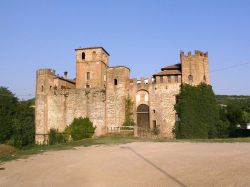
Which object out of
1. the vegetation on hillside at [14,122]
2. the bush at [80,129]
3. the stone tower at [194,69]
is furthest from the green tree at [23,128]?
the stone tower at [194,69]

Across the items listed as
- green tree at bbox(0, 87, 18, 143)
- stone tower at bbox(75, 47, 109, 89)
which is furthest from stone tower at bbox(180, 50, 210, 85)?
green tree at bbox(0, 87, 18, 143)

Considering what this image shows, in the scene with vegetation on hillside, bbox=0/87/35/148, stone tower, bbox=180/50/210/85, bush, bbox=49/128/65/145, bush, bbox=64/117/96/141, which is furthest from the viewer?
vegetation on hillside, bbox=0/87/35/148

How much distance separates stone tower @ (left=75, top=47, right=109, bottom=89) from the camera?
48062 millimetres

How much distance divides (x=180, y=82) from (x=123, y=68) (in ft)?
24.6

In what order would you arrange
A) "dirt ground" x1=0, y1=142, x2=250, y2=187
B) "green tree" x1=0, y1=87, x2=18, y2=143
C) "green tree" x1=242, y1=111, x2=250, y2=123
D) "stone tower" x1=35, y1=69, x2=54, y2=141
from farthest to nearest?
"green tree" x1=242, y1=111, x2=250, y2=123
"green tree" x1=0, y1=87, x2=18, y2=143
"stone tower" x1=35, y1=69, x2=54, y2=141
"dirt ground" x1=0, y1=142, x2=250, y2=187

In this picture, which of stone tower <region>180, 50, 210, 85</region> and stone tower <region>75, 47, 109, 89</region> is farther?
stone tower <region>75, 47, 109, 89</region>

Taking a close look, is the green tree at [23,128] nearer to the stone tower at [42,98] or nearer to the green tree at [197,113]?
the stone tower at [42,98]

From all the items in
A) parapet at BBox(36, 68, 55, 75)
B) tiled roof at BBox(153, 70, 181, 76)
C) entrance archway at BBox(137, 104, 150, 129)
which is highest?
parapet at BBox(36, 68, 55, 75)

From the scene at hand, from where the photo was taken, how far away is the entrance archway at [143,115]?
39.9 meters

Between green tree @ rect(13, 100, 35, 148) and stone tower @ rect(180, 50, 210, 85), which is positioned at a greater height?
stone tower @ rect(180, 50, 210, 85)

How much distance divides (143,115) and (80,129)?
8336 mm

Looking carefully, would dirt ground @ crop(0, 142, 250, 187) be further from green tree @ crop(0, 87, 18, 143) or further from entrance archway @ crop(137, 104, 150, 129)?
green tree @ crop(0, 87, 18, 143)

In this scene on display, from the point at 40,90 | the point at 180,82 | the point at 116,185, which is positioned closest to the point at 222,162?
the point at 116,185

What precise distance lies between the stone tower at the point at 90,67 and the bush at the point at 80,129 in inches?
315
